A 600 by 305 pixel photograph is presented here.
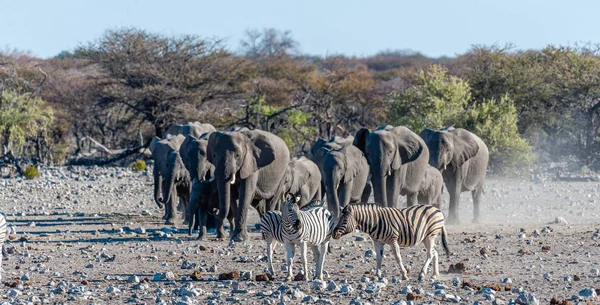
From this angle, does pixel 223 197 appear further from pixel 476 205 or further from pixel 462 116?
pixel 462 116

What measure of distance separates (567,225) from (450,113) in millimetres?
16066

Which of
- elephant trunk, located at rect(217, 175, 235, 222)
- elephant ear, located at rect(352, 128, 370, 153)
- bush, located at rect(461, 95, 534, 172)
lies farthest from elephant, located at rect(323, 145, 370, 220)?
bush, located at rect(461, 95, 534, 172)

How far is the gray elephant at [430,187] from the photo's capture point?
2081 centimetres

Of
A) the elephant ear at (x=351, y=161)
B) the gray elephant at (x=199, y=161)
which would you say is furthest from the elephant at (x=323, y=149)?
the gray elephant at (x=199, y=161)

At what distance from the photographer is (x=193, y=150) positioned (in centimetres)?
1967

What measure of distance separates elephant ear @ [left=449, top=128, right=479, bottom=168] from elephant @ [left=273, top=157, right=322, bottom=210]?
371 cm

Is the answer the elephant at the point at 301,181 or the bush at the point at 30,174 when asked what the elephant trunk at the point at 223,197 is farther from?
the bush at the point at 30,174

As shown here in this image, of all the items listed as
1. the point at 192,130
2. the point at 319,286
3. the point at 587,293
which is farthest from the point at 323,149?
the point at 587,293

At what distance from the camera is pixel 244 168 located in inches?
714

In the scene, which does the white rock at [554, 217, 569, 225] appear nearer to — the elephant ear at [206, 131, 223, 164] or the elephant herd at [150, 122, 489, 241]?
the elephant herd at [150, 122, 489, 241]

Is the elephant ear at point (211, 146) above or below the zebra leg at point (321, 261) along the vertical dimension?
above

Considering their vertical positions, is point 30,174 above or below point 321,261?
above

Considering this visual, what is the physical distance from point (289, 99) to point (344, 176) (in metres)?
28.8

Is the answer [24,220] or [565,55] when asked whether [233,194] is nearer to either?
[24,220]
